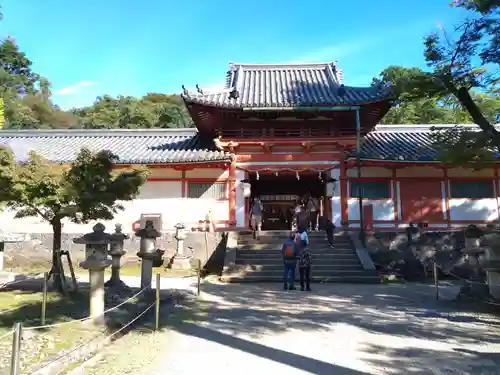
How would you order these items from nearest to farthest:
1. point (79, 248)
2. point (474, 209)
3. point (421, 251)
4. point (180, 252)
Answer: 1. point (421, 251)
2. point (180, 252)
3. point (79, 248)
4. point (474, 209)

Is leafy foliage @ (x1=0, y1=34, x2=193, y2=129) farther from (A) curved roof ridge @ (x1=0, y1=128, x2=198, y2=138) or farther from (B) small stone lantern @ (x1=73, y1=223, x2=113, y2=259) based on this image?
(B) small stone lantern @ (x1=73, y1=223, x2=113, y2=259)

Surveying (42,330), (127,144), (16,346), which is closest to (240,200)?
(127,144)

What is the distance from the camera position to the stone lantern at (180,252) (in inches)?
604

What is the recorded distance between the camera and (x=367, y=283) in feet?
43.0

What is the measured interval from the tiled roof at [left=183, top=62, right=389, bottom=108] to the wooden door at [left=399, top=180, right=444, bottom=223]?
4603 mm

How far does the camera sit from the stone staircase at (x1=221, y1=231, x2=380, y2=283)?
43.7 ft

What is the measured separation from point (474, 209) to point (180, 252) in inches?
527

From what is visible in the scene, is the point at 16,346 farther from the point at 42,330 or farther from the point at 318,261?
the point at 318,261

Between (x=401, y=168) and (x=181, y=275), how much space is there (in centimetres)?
1115

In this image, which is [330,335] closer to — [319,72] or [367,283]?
[367,283]

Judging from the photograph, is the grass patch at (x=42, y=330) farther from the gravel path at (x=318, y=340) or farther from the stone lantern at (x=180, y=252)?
the stone lantern at (x=180, y=252)

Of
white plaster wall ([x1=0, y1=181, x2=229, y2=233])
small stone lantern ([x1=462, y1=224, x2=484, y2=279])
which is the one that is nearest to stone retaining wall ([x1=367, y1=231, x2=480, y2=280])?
small stone lantern ([x1=462, y1=224, x2=484, y2=279])

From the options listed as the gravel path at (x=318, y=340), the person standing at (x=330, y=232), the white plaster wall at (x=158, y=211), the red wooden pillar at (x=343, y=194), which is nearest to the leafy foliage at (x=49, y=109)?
the white plaster wall at (x=158, y=211)

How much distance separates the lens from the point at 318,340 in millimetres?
6266
